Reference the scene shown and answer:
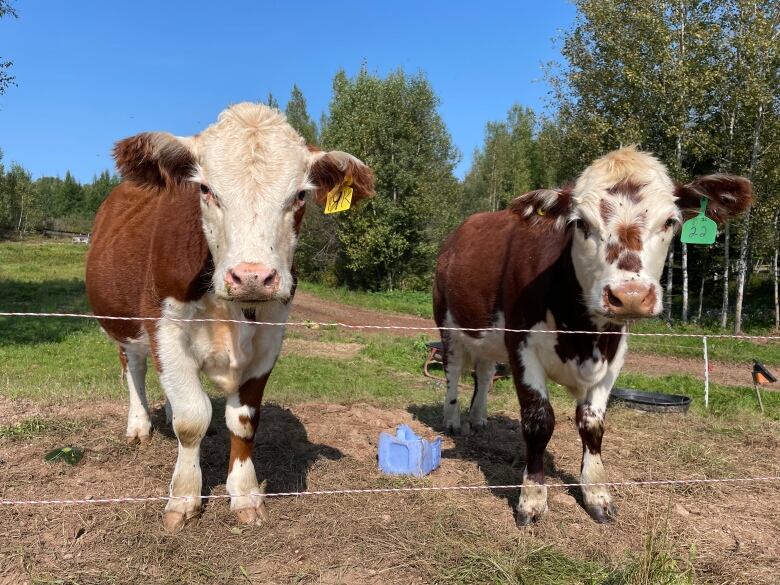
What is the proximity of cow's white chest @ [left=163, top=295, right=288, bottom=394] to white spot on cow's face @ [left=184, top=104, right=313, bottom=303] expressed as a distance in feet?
1.75

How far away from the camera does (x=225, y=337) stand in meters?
4.16

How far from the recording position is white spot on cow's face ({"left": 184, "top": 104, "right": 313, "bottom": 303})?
3.29 metres

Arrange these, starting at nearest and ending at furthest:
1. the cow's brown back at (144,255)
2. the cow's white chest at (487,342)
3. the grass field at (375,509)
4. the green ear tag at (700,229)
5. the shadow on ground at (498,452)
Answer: the grass field at (375,509) < the cow's brown back at (144,255) < the green ear tag at (700,229) < the shadow on ground at (498,452) < the cow's white chest at (487,342)

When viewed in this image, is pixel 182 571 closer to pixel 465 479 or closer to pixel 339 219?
pixel 465 479

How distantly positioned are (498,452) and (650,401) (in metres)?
3.11

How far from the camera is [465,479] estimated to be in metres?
5.35

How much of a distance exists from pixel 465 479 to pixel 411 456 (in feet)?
1.78

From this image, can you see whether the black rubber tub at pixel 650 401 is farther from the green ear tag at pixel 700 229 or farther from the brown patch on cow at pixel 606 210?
the brown patch on cow at pixel 606 210

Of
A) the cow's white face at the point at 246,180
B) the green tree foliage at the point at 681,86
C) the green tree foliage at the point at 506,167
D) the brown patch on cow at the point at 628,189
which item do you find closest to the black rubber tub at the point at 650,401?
the brown patch on cow at the point at 628,189

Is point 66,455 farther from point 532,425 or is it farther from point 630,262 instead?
point 630,262

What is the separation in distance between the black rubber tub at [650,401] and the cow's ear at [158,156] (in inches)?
257

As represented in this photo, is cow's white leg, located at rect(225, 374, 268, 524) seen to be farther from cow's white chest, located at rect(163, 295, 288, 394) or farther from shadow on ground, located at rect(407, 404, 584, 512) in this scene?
shadow on ground, located at rect(407, 404, 584, 512)

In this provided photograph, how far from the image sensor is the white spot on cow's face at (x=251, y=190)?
329 centimetres

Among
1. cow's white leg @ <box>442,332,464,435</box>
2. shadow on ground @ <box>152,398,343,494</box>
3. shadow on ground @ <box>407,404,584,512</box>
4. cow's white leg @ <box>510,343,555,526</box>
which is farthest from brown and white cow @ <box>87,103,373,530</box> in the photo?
cow's white leg @ <box>442,332,464,435</box>
